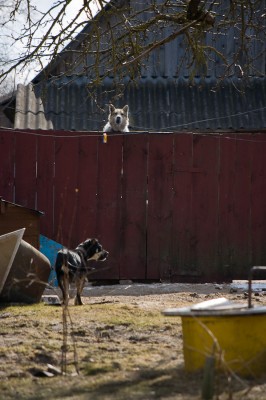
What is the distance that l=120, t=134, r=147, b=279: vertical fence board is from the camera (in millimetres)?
12367

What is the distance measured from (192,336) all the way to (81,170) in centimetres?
721

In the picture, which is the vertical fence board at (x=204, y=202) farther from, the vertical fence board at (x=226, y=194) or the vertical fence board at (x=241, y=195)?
the vertical fence board at (x=241, y=195)

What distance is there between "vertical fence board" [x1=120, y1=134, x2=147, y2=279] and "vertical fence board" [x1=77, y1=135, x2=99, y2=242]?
0.41 meters

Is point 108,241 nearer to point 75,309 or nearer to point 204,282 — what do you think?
point 204,282

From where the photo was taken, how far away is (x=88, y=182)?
12.3 meters

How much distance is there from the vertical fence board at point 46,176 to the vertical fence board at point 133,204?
1017mm

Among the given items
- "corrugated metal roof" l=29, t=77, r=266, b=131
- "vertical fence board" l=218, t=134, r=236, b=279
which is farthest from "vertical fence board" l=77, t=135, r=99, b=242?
"corrugated metal roof" l=29, t=77, r=266, b=131

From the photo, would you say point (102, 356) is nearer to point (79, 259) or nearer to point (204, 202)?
point (79, 259)

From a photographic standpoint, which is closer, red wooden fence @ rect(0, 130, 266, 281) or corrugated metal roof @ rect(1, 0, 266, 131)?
red wooden fence @ rect(0, 130, 266, 281)

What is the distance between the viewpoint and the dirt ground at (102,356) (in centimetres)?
501

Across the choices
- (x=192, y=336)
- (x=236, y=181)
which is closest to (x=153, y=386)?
(x=192, y=336)

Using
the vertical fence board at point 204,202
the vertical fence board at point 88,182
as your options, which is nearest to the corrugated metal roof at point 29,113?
the vertical fence board at point 88,182

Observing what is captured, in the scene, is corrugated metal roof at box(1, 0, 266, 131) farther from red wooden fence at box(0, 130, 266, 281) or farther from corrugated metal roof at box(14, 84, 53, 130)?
red wooden fence at box(0, 130, 266, 281)

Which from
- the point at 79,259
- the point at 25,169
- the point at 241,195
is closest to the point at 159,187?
the point at 241,195
